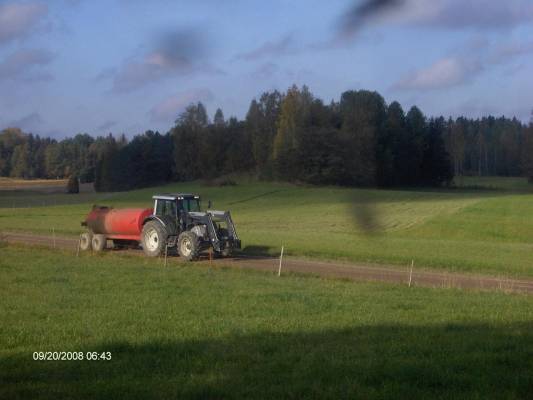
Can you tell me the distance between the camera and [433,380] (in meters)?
8.33

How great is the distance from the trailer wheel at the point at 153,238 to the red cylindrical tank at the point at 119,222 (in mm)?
969

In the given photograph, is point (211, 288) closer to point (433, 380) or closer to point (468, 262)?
point (433, 380)

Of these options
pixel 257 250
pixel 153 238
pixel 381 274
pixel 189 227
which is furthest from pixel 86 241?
pixel 381 274

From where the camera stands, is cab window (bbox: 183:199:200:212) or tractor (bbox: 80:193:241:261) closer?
tractor (bbox: 80:193:241:261)

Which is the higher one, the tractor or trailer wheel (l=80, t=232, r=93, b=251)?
the tractor

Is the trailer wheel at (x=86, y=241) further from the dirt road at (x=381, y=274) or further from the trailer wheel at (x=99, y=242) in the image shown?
the dirt road at (x=381, y=274)

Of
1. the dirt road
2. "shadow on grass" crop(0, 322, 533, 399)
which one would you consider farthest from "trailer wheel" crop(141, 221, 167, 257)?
"shadow on grass" crop(0, 322, 533, 399)

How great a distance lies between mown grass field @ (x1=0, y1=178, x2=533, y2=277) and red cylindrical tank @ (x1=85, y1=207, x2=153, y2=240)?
8.45 ft

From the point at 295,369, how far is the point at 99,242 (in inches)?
997

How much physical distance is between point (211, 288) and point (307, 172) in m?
10.3

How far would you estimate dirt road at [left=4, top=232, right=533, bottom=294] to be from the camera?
22562 mm

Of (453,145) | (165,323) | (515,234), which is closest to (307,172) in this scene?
(453,145)

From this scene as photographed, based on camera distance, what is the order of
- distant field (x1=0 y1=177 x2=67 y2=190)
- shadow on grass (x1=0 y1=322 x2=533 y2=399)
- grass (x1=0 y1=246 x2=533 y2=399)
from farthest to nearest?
distant field (x1=0 y1=177 x2=67 y2=190)
grass (x1=0 y1=246 x2=533 y2=399)
shadow on grass (x1=0 y1=322 x2=533 y2=399)

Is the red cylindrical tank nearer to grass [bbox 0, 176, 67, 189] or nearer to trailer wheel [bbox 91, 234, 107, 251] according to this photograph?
trailer wheel [bbox 91, 234, 107, 251]
